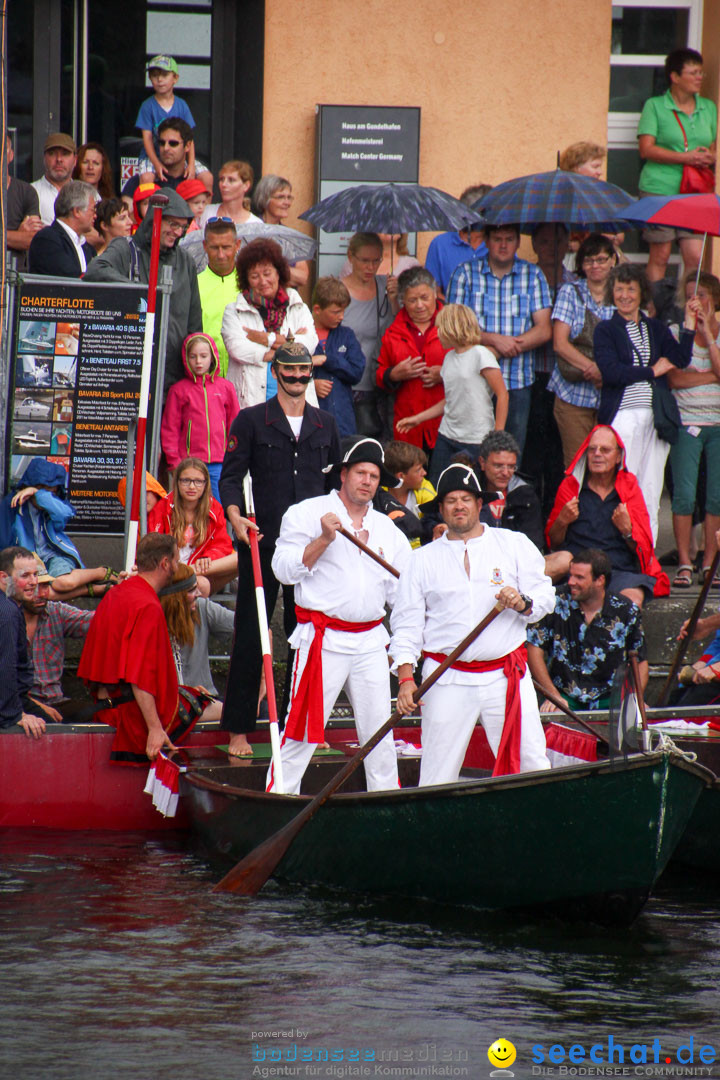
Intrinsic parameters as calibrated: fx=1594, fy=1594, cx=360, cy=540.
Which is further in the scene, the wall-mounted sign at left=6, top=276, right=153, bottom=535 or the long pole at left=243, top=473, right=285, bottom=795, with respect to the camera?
the wall-mounted sign at left=6, top=276, right=153, bottom=535

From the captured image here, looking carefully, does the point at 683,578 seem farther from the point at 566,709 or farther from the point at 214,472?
the point at 214,472

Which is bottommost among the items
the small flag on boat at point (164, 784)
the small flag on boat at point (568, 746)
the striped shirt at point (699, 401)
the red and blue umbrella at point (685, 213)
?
the small flag on boat at point (164, 784)

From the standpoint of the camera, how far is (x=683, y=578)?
436 inches

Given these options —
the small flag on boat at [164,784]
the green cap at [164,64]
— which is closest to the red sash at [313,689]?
the small flag on boat at [164,784]

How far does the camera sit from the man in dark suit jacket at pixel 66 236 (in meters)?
10.7

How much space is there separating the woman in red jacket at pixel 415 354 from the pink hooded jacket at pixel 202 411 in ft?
4.06

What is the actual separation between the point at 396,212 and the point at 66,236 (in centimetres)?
233

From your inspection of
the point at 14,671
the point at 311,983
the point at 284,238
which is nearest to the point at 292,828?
the point at 311,983

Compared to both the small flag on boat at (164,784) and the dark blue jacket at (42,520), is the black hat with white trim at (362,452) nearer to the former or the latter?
the small flag on boat at (164,784)

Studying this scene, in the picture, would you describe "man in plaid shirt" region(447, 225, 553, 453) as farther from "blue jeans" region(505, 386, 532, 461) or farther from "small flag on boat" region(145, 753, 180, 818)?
"small flag on boat" region(145, 753, 180, 818)

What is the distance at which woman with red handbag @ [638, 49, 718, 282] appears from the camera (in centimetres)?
1285

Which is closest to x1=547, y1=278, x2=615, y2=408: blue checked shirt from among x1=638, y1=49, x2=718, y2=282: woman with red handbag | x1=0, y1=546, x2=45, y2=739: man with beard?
x1=638, y1=49, x2=718, y2=282: woman with red handbag

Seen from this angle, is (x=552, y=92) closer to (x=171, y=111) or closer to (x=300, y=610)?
(x=171, y=111)

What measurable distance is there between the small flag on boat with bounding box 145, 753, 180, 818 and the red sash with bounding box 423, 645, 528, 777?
1.89 m
